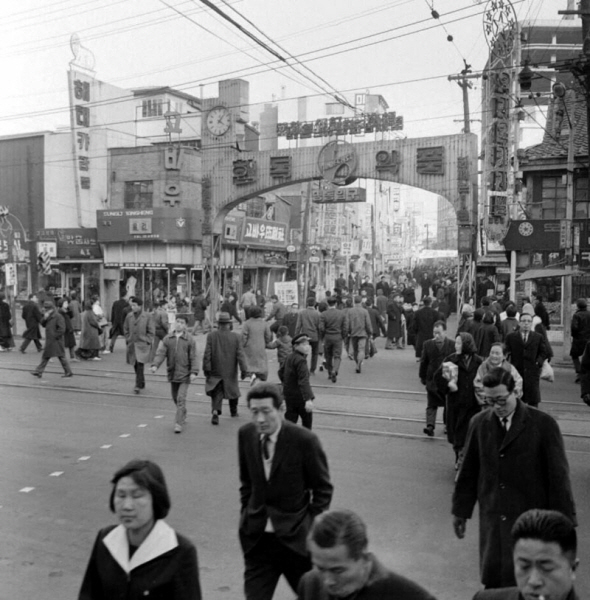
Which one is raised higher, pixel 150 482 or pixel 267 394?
pixel 267 394

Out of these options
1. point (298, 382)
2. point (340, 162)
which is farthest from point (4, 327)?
point (298, 382)

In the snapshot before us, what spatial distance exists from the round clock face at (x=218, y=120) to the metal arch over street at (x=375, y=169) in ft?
2.53

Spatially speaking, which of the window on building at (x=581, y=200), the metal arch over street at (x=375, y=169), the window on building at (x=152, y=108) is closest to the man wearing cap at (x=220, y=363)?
the metal arch over street at (x=375, y=169)

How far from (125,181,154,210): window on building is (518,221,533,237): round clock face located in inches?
765

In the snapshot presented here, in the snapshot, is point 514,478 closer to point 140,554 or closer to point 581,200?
point 140,554

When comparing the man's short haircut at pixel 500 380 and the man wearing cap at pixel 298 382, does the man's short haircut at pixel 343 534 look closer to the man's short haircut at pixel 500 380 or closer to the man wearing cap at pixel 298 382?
the man's short haircut at pixel 500 380

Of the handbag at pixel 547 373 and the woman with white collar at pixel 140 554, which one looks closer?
the woman with white collar at pixel 140 554

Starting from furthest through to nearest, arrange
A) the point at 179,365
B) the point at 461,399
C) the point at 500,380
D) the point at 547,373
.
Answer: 1. the point at 179,365
2. the point at 547,373
3. the point at 461,399
4. the point at 500,380

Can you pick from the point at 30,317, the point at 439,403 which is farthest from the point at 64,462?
the point at 30,317

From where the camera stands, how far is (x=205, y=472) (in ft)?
28.8

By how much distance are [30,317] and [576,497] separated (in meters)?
16.2

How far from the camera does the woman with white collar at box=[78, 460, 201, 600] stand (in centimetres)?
307

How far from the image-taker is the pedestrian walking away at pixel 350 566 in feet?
8.93

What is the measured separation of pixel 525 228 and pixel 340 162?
7.18 meters
